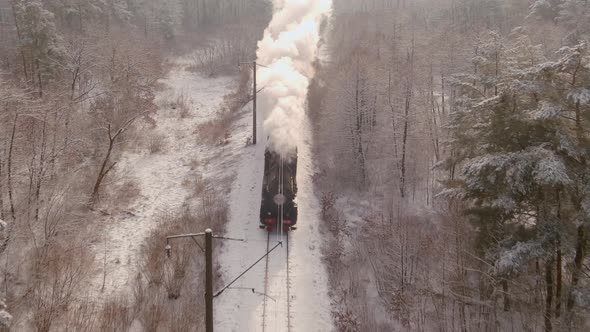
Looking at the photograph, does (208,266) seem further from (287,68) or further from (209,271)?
(287,68)

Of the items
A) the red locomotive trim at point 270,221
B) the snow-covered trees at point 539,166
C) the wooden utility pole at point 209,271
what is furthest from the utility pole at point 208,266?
the red locomotive trim at point 270,221

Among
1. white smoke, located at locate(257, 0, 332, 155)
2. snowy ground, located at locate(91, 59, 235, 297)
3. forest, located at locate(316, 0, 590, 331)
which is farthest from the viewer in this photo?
white smoke, located at locate(257, 0, 332, 155)

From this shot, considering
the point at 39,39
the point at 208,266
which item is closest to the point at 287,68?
the point at 208,266

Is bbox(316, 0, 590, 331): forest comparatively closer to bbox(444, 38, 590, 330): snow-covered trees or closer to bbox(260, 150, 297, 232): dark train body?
bbox(444, 38, 590, 330): snow-covered trees

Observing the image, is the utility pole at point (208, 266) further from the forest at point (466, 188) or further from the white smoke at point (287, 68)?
the white smoke at point (287, 68)

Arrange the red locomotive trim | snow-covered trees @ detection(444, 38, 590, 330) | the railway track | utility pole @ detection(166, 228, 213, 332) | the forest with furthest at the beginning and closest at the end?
the red locomotive trim, the railway track, the forest, snow-covered trees @ detection(444, 38, 590, 330), utility pole @ detection(166, 228, 213, 332)

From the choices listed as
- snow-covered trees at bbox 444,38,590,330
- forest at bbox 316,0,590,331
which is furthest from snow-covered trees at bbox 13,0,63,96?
snow-covered trees at bbox 444,38,590,330

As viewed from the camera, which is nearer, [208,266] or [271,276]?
[208,266]
